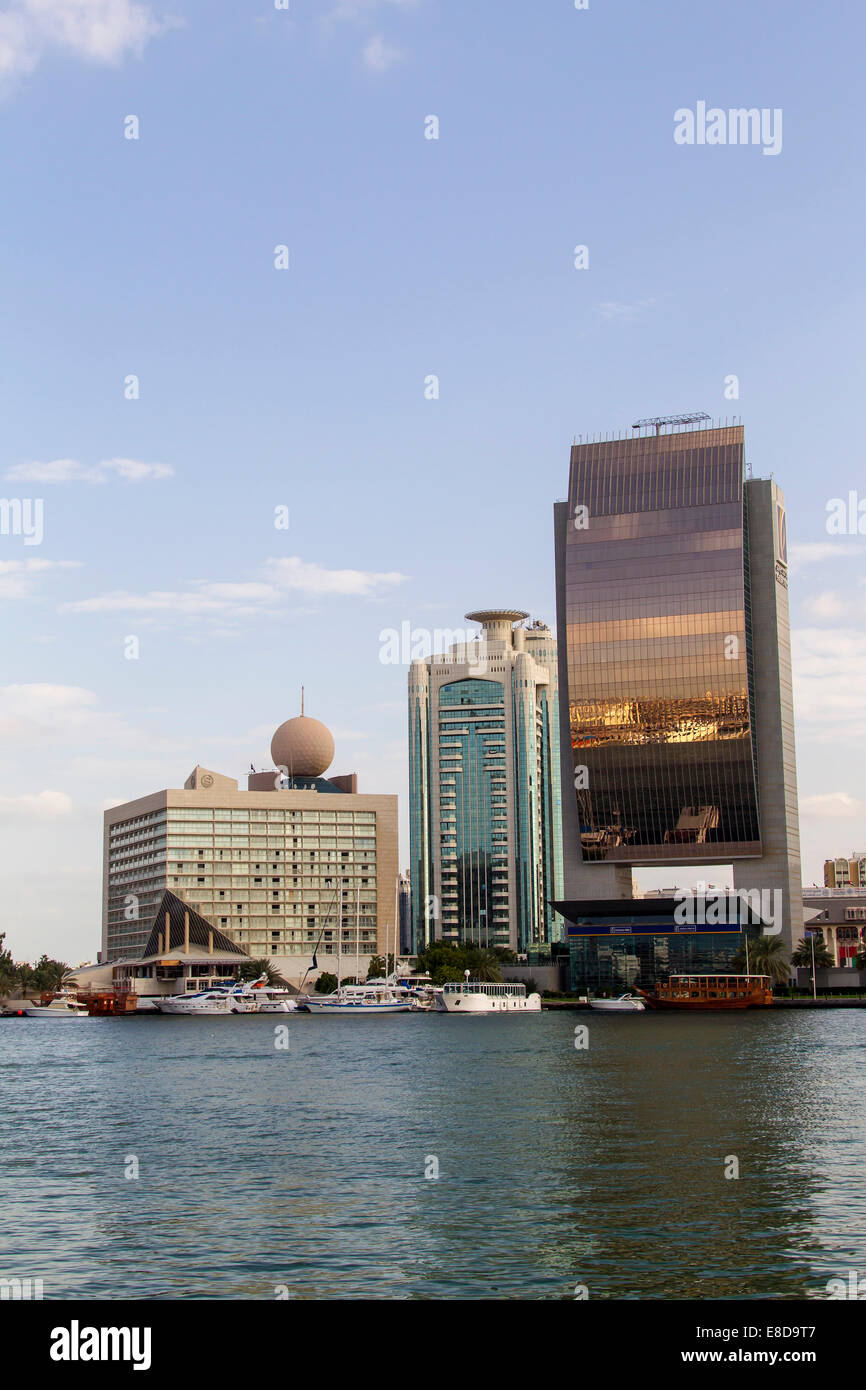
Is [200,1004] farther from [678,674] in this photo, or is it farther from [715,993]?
[678,674]

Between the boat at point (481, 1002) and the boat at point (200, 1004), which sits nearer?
the boat at point (481, 1002)

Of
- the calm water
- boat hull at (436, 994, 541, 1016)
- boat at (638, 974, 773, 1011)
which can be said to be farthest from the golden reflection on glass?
the calm water

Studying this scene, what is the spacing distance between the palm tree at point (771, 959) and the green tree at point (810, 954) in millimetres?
2193

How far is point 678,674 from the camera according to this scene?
184 m

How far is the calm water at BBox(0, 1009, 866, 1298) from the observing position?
27156 millimetres

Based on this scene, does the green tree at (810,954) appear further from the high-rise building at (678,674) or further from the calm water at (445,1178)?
the calm water at (445,1178)

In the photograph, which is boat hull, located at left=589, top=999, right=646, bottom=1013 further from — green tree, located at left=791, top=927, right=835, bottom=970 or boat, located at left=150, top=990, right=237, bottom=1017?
boat, located at left=150, top=990, right=237, bottom=1017

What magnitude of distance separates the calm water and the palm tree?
91.8 m

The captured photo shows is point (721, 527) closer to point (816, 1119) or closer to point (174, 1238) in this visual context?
point (816, 1119)

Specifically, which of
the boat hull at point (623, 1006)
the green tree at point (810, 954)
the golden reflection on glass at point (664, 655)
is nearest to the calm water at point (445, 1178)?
the boat hull at point (623, 1006)

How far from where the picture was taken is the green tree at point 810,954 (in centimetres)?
18400
